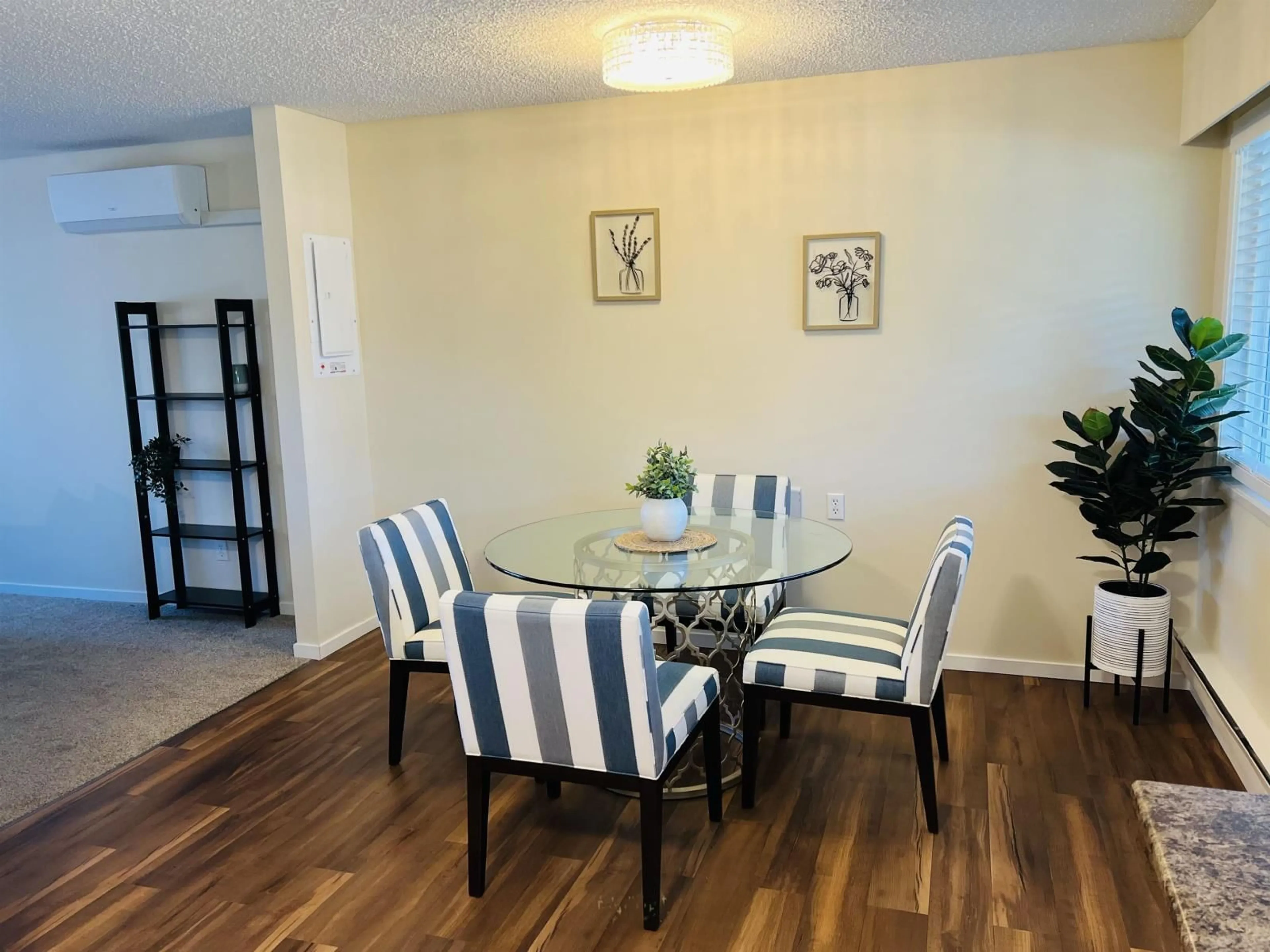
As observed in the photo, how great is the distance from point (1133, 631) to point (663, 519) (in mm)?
1667

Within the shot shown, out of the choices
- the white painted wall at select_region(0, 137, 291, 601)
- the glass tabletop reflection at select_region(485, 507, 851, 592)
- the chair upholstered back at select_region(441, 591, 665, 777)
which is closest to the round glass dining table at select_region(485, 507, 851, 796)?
the glass tabletop reflection at select_region(485, 507, 851, 592)

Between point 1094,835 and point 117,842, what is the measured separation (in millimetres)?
2722

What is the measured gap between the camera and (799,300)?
12.2 ft

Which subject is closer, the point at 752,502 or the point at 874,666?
the point at 874,666

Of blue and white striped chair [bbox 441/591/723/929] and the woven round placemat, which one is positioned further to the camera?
the woven round placemat

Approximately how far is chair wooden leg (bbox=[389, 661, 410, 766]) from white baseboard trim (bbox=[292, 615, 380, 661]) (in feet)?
3.18

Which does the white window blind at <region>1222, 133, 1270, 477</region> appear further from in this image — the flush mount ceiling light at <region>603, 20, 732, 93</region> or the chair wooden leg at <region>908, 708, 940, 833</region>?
the flush mount ceiling light at <region>603, 20, 732, 93</region>

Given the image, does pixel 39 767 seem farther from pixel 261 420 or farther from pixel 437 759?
pixel 261 420

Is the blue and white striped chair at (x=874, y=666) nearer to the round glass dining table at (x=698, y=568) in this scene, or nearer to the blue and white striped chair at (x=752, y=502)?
the round glass dining table at (x=698, y=568)

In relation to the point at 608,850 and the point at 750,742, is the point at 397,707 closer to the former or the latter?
the point at 608,850

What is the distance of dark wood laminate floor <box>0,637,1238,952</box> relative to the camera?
2197 mm

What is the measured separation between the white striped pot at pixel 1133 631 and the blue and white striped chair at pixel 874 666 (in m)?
0.81

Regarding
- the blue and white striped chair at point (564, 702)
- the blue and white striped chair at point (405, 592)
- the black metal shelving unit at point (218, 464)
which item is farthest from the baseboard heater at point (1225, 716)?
the black metal shelving unit at point (218, 464)

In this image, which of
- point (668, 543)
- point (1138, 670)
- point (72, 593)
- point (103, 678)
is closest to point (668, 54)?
point (668, 543)
